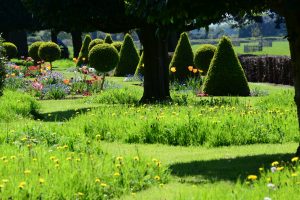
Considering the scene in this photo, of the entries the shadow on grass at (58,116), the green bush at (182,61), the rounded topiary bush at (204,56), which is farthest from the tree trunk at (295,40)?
the rounded topiary bush at (204,56)

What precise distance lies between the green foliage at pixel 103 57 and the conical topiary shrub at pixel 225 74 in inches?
210

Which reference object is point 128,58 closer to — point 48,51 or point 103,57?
point 48,51

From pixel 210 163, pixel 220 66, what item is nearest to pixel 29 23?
pixel 220 66

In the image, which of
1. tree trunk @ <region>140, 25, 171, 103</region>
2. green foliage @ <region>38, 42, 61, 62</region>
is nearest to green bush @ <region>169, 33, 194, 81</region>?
tree trunk @ <region>140, 25, 171, 103</region>

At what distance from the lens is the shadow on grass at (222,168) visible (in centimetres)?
886

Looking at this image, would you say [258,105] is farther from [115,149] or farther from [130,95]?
[115,149]

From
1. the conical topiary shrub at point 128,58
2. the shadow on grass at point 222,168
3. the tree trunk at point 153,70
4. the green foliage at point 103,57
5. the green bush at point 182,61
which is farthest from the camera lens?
the conical topiary shrub at point 128,58

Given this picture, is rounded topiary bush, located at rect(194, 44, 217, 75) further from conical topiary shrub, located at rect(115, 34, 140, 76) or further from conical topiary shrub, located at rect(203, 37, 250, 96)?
conical topiary shrub, located at rect(115, 34, 140, 76)

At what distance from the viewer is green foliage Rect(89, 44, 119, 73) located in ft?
86.9

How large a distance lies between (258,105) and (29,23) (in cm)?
3434

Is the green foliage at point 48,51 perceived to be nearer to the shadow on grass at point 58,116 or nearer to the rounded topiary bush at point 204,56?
the rounded topiary bush at point 204,56

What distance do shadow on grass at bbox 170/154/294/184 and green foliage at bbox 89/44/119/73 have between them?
1656 centimetres

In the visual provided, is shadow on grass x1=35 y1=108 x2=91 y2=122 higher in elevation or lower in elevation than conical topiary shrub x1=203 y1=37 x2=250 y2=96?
lower

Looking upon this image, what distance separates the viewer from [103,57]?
26.4 m
